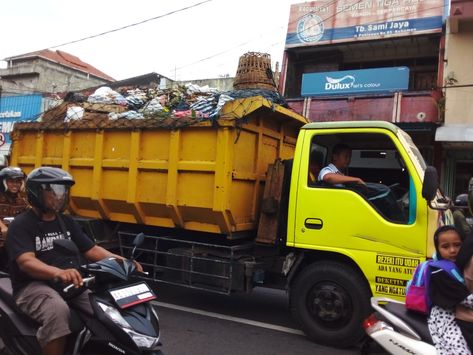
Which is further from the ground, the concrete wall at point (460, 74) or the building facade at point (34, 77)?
the building facade at point (34, 77)

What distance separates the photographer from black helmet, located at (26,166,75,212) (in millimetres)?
3123

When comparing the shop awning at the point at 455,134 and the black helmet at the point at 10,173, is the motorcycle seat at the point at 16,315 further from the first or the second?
the shop awning at the point at 455,134

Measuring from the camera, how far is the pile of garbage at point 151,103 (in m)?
5.87

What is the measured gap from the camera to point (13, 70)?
26.0m

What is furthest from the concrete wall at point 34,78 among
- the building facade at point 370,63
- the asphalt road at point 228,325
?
the asphalt road at point 228,325

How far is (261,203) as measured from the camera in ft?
19.0

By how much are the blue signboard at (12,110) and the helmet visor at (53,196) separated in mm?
20583

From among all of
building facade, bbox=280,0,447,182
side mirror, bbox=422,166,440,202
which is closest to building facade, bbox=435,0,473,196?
building facade, bbox=280,0,447,182

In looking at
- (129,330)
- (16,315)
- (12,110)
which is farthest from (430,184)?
(12,110)

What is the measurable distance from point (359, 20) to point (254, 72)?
7082mm

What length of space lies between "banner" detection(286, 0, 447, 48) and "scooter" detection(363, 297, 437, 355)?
12.5 m

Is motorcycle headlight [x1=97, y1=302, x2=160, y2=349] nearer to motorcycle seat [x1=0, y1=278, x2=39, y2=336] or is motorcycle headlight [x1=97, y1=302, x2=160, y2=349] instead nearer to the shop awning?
motorcycle seat [x1=0, y1=278, x2=39, y2=336]

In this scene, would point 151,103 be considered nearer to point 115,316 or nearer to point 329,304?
point 329,304

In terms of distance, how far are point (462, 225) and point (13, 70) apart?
2645 cm
